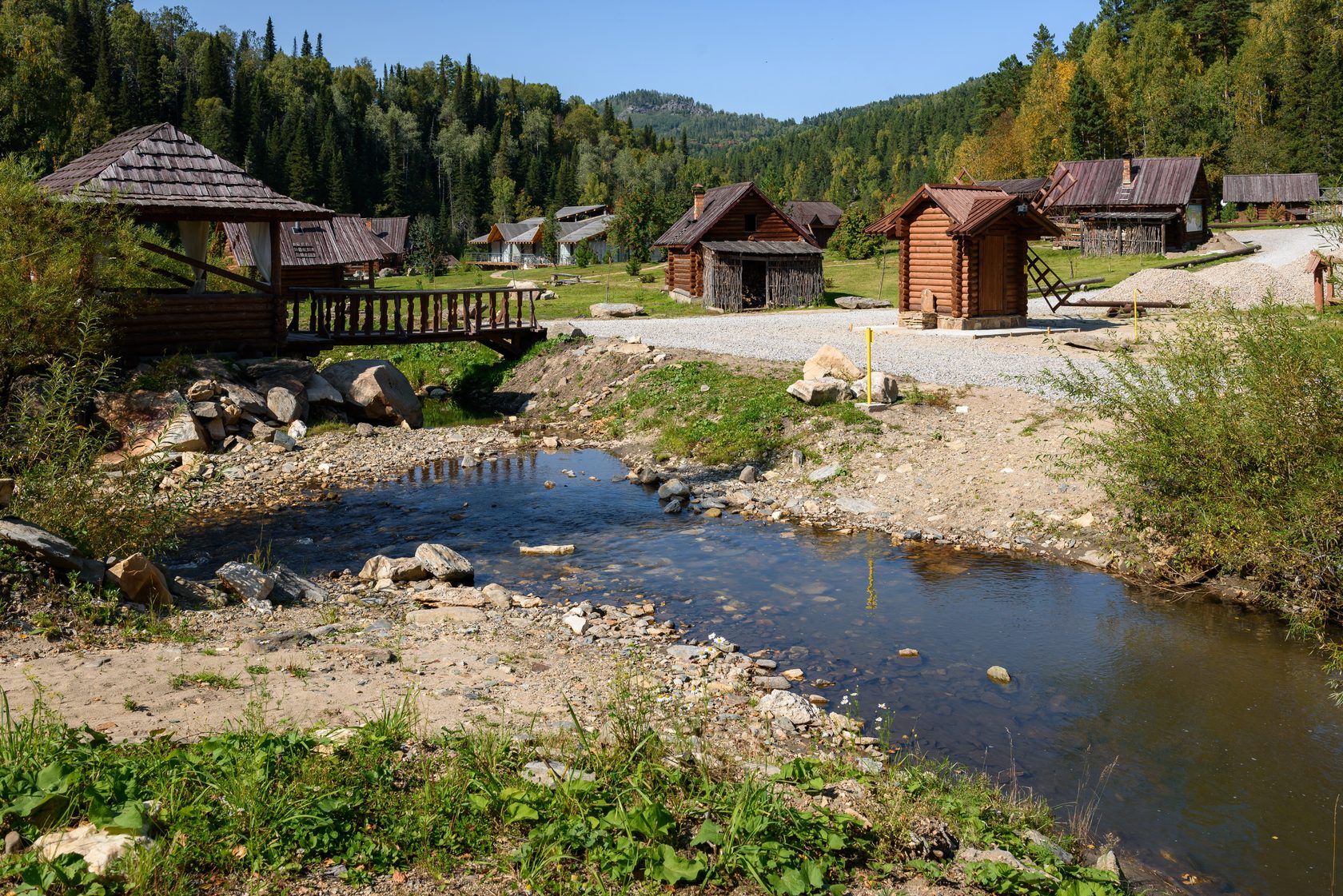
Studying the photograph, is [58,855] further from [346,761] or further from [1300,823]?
[1300,823]

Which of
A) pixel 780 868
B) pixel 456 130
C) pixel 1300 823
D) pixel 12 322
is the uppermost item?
pixel 456 130

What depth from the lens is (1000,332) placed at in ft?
87.6

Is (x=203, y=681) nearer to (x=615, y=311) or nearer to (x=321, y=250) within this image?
(x=615, y=311)

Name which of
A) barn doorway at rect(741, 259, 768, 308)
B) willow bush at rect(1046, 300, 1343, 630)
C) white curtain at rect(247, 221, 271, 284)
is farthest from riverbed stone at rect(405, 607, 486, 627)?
barn doorway at rect(741, 259, 768, 308)

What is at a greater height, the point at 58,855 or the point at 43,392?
the point at 43,392

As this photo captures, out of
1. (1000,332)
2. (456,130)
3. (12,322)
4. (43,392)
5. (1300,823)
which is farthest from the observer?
(456,130)

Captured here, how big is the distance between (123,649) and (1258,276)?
33.7 metres

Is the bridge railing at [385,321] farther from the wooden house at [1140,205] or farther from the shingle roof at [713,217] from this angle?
the wooden house at [1140,205]

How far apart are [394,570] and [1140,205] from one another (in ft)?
172

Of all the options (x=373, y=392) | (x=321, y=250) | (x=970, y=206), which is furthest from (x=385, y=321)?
(x=321, y=250)

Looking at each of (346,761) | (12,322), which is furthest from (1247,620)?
(12,322)

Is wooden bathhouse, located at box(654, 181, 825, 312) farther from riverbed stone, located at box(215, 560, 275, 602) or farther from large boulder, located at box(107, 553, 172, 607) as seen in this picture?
large boulder, located at box(107, 553, 172, 607)

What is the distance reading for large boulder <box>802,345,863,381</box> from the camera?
61.8 ft

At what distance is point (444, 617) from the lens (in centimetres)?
1006
